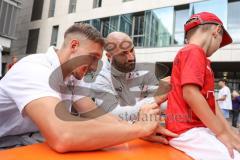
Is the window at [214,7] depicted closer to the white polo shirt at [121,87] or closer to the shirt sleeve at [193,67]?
the white polo shirt at [121,87]

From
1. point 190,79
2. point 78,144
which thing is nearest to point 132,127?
point 78,144

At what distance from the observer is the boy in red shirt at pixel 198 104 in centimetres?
134

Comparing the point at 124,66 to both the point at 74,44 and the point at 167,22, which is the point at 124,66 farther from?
the point at 167,22

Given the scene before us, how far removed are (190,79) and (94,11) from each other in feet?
53.1

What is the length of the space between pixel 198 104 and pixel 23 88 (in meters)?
0.92

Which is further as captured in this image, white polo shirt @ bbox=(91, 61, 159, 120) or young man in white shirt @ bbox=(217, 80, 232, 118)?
young man in white shirt @ bbox=(217, 80, 232, 118)

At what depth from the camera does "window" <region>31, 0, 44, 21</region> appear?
20.5m

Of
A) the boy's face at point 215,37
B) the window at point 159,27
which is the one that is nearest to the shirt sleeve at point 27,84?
the boy's face at point 215,37

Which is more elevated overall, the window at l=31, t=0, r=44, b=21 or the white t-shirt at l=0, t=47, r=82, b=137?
the window at l=31, t=0, r=44, b=21

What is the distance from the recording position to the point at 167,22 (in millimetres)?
13711

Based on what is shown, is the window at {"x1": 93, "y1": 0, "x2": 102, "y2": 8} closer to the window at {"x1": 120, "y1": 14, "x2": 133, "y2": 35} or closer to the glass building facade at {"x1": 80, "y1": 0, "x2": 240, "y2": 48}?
the glass building facade at {"x1": 80, "y1": 0, "x2": 240, "y2": 48}

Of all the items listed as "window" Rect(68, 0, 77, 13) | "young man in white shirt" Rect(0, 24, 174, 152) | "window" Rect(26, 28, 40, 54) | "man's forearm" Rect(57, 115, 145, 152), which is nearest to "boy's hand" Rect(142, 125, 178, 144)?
"young man in white shirt" Rect(0, 24, 174, 152)

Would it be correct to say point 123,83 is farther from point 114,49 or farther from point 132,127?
point 132,127

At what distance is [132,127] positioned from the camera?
4.10 feet
